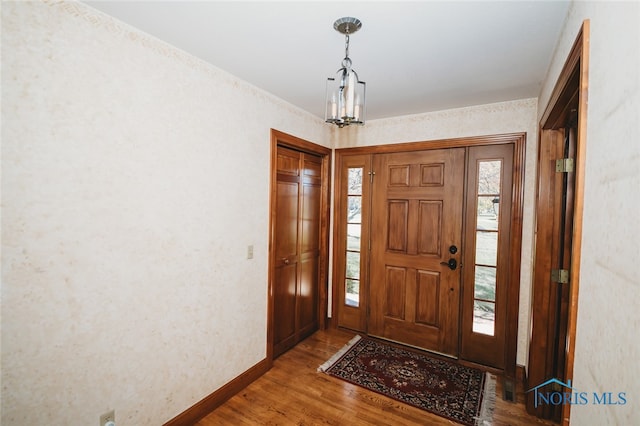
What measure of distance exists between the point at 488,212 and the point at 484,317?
1.00 m

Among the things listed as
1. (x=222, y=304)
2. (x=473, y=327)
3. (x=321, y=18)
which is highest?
(x=321, y=18)

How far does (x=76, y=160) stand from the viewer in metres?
1.48

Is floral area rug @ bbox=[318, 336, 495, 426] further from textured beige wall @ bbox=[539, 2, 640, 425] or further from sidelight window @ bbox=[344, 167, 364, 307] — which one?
textured beige wall @ bbox=[539, 2, 640, 425]

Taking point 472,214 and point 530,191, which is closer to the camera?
point 530,191

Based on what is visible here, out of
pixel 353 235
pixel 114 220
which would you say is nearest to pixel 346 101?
pixel 114 220

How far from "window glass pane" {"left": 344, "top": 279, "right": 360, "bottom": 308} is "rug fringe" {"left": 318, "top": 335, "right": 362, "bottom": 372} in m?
0.37

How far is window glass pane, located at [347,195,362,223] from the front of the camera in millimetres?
3480

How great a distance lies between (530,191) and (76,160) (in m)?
3.21

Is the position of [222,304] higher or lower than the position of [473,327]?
higher

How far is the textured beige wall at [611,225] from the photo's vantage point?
67 centimetres

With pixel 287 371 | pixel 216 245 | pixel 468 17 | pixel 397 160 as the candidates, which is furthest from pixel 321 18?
pixel 287 371

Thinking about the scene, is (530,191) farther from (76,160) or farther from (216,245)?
(76,160)

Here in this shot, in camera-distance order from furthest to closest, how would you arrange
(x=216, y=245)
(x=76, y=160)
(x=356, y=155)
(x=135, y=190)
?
(x=356, y=155) < (x=216, y=245) < (x=135, y=190) < (x=76, y=160)

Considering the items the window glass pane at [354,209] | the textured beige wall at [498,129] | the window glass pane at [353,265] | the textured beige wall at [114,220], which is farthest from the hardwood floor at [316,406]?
the window glass pane at [354,209]
